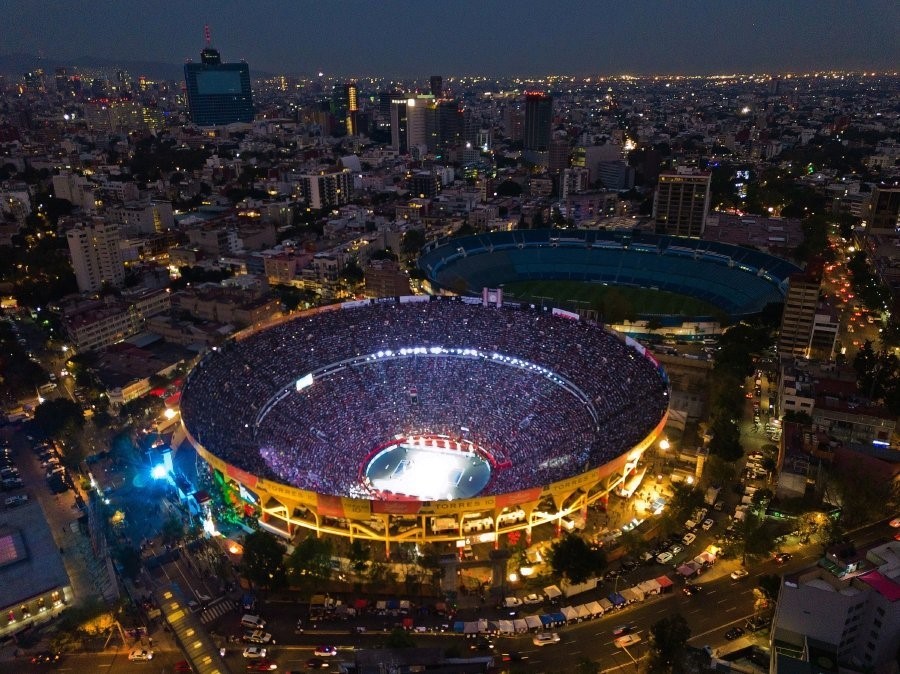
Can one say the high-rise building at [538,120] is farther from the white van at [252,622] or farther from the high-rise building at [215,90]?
the white van at [252,622]

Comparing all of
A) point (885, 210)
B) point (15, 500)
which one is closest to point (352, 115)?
point (885, 210)

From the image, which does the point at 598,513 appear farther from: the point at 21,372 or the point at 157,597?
the point at 21,372

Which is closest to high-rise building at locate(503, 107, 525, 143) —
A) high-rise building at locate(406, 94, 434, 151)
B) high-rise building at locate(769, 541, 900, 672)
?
high-rise building at locate(406, 94, 434, 151)

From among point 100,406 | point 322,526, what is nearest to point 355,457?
point 322,526

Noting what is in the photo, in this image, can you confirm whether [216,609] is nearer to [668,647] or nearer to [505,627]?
[505,627]

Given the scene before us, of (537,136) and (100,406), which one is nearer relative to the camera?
(100,406)

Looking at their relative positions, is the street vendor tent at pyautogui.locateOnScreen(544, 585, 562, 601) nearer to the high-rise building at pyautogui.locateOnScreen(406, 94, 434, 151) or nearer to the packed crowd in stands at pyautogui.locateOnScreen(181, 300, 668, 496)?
the packed crowd in stands at pyautogui.locateOnScreen(181, 300, 668, 496)
